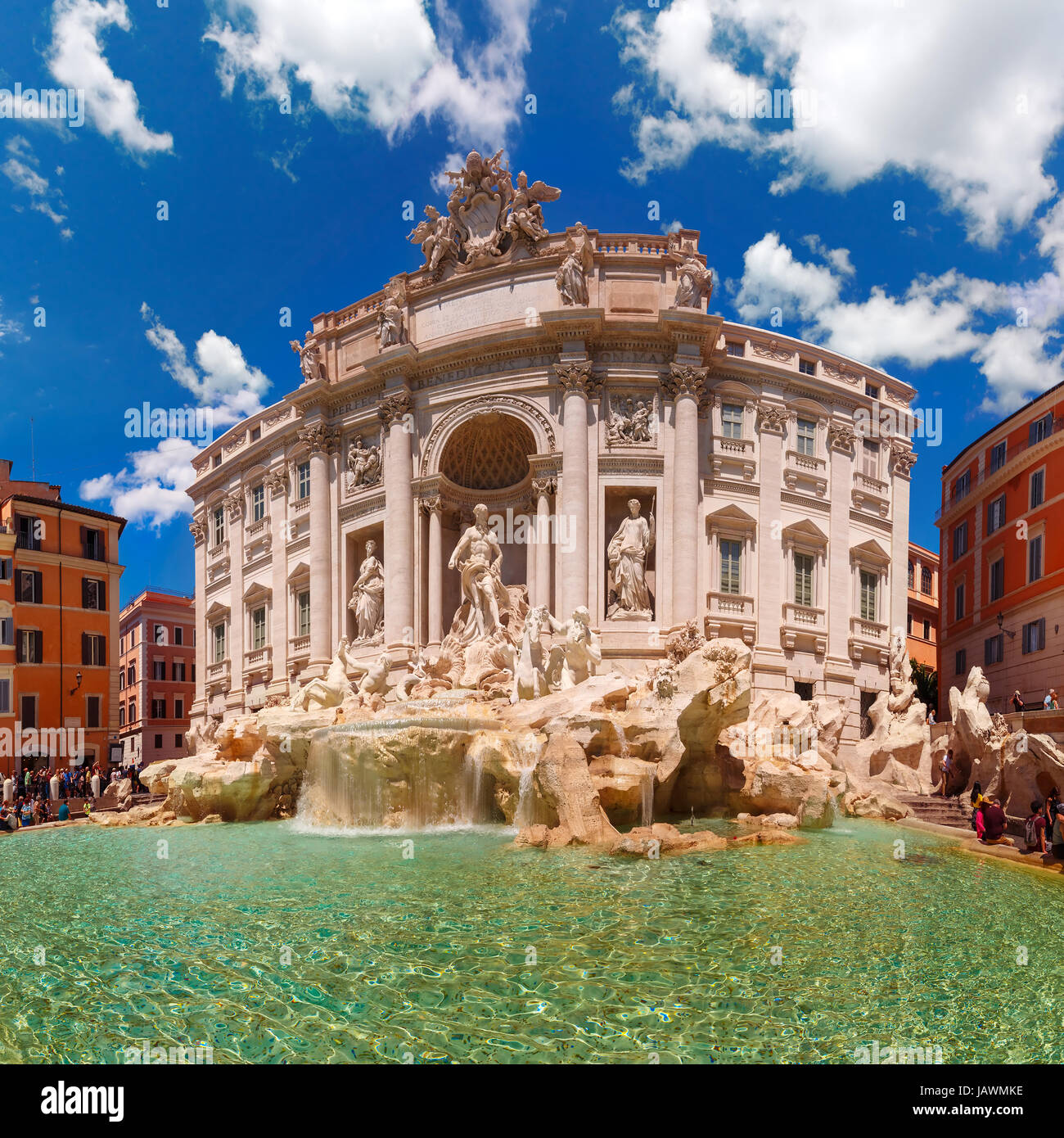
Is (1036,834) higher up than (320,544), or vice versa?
(320,544)

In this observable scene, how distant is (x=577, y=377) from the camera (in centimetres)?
2364

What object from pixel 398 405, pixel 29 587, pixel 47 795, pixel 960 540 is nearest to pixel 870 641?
pixel 960 540

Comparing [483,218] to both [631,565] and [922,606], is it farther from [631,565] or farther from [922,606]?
[922,606]

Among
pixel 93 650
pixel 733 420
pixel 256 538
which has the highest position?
pixel 733 420

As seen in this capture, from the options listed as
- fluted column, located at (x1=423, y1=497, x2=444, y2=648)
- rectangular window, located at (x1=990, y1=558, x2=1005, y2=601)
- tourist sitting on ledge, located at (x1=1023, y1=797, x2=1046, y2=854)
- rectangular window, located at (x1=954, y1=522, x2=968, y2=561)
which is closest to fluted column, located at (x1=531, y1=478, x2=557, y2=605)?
fluted column, located at (x1=423, y1=497, x2=444, y2=648)

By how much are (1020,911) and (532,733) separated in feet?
26.8

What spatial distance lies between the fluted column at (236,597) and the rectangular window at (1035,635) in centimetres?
3010

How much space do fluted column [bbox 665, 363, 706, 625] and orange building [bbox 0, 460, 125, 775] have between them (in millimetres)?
27141

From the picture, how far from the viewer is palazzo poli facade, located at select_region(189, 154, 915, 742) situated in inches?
929

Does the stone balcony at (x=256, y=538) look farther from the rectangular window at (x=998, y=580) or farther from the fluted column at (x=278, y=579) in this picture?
the rectangular window at (x=998, y=580)

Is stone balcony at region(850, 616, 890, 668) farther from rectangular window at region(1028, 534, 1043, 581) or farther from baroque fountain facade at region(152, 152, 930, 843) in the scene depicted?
rectangular window at region(1028, 534, 1043, 581)

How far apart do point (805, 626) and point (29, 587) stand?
3239cm

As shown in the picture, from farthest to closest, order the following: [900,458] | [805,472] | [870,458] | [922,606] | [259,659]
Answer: [922,606] < [259,659] < [900,458] < [870,458] < [805,472]

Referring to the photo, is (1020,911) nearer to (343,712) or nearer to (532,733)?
(532,733)
